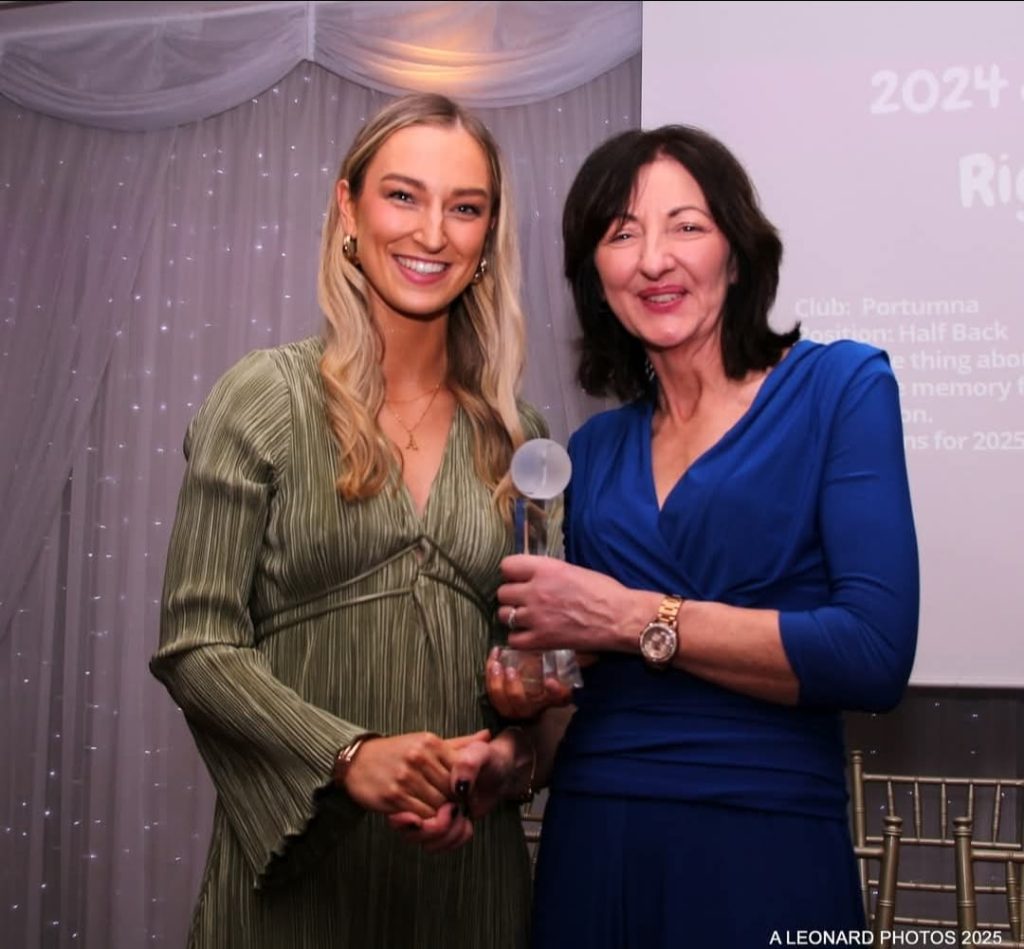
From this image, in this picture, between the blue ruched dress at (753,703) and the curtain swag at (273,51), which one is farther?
the curtain swag at (273,51)

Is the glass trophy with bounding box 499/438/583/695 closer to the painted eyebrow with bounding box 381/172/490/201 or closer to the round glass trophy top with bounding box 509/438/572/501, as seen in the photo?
the round glass trophy top with bounding box 509/438/572/501

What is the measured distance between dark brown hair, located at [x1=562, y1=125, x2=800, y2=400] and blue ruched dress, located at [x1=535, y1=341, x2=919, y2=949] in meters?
0.09

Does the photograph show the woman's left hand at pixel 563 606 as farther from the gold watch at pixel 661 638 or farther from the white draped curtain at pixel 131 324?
the white draped curtain at pixel 131 324

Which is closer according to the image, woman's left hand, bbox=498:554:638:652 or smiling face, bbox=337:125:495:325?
woman's left hand, bbox=498:554:638:652

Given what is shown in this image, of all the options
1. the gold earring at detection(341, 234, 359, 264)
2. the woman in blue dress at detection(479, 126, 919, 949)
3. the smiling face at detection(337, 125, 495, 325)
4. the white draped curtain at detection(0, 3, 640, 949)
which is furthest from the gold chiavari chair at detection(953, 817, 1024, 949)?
the white draped curtain at detection(0, 3, 640, 949)

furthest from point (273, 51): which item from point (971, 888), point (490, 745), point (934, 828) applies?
point (490, 745)

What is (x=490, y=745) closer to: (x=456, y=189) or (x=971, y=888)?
(x=456, y=189)

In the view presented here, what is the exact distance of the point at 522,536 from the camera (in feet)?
5.80

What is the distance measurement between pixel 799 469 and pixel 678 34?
2577mm

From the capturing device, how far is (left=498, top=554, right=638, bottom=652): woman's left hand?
5.45 ft

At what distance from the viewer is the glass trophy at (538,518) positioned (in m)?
1.69

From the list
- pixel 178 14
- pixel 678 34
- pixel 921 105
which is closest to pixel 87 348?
pixel 178 14

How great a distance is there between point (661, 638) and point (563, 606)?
129 millimetres

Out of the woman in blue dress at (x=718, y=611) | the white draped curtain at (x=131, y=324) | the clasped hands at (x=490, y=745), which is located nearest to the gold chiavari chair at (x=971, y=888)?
the woman in blue dress at (x=718, y=611)
